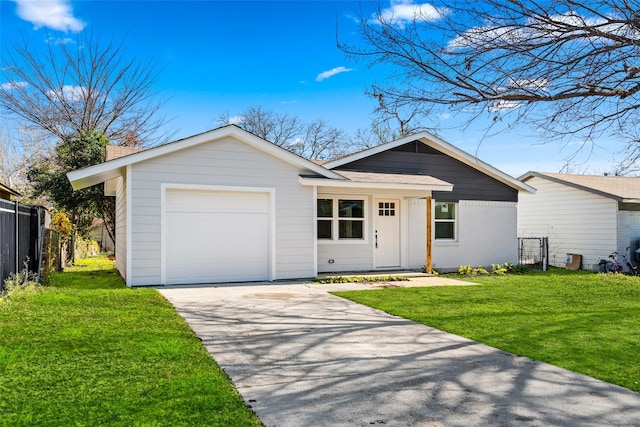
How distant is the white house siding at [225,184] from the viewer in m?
11.0

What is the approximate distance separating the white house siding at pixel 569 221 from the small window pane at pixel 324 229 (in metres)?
10.1

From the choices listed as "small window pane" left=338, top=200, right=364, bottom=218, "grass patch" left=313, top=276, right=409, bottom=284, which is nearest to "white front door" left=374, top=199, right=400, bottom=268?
"small window pane" left=338, top=200, right=364, bottom=218

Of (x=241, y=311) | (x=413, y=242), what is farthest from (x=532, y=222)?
(x=241, y=311)

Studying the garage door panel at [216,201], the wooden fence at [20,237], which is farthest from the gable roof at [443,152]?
the wooden fence at [20,237]

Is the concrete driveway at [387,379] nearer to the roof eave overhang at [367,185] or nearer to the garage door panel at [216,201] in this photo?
the garage door panel at [216,201]

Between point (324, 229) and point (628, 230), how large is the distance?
11.1 meters

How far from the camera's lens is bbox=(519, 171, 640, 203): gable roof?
664 inches

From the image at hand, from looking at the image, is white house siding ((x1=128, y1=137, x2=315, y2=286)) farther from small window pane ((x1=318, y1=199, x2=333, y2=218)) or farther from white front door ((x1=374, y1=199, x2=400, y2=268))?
white front door ((x1=374, y1=199, x2=400, y2=268))

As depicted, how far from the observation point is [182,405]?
148 inches

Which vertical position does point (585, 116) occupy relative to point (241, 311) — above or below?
above

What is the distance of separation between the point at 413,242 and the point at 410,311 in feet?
24.5

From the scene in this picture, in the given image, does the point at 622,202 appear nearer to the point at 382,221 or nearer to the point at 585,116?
the point at 382,221

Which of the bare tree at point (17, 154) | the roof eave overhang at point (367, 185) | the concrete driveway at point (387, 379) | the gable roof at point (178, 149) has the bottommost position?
the concrete driveway at point (387, 379)

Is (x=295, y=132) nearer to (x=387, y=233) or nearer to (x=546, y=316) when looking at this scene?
(x=387, y=233)
